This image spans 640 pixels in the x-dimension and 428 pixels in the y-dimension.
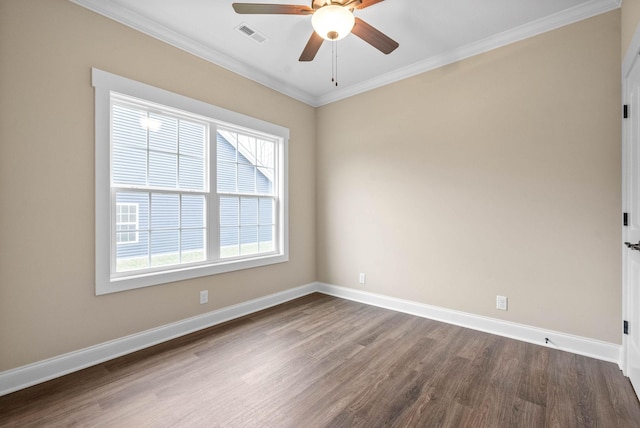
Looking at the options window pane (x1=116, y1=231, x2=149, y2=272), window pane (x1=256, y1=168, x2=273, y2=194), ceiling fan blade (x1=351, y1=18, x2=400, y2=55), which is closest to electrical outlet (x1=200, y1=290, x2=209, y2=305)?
window pane (x1=116, y1=231, x2=149, y2=272)

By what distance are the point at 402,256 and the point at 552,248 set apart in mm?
1436

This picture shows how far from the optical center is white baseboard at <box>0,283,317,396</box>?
78.8 inches

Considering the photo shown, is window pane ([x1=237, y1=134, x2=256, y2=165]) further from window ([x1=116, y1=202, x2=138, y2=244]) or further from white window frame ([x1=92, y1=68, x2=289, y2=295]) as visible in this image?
window ([x1=116, y1=202, x2=138, y2=244])

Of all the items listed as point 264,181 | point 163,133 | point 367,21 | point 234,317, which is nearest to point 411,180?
point 367,21

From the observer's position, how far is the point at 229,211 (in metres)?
3.38

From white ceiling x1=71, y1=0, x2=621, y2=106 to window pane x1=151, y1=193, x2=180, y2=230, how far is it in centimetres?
149

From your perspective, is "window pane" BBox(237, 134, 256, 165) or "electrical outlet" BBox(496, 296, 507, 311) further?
"window pane" BBox(237, 134, 256, 165)

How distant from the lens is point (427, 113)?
10.9 feet

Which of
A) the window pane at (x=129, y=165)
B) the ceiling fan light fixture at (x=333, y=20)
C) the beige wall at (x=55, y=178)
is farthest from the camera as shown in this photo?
the window pane at (x=129, y=165)

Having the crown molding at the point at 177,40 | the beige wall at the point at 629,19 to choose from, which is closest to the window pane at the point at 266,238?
the crown molding at the point at 177,40

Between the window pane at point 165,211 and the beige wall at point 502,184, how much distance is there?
2.17m

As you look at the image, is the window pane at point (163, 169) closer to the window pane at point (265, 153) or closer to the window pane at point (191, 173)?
the window pane at point (191, 173)

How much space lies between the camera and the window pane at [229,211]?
3.31 metres

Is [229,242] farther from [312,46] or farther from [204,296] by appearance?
[312,46]
